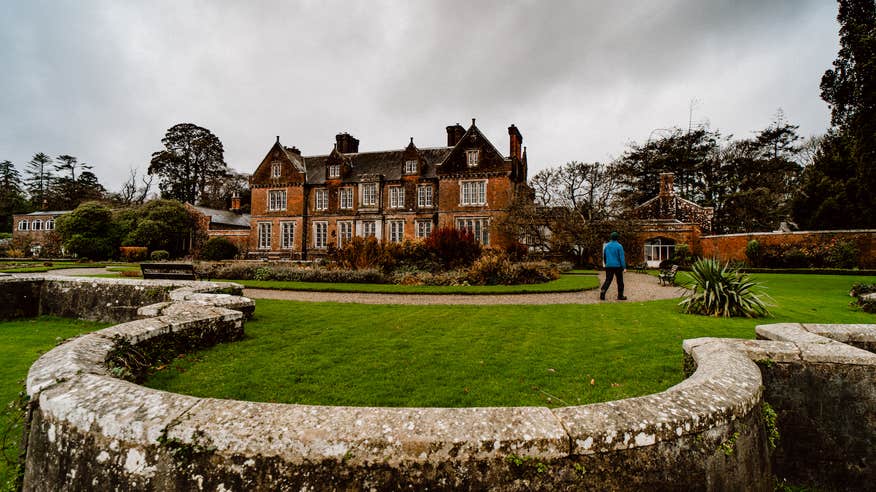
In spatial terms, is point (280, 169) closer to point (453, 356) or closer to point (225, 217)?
point (225, 217)

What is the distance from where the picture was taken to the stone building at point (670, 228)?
98.2 feet

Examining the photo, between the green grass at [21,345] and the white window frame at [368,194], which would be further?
the white window frame at [368,194]

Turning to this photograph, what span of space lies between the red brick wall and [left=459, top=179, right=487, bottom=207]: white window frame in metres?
16.9

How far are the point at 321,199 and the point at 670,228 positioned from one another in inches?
1166

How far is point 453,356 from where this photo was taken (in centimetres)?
552

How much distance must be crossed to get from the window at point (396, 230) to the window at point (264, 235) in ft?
39.6

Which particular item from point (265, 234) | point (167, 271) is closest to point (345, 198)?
point (265, 234)

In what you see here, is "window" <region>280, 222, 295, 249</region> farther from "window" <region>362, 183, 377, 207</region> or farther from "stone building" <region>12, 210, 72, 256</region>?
"stone building" <region>12, 210, 72, 256</region>

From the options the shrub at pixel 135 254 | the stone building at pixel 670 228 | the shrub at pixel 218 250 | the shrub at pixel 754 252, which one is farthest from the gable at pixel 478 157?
the shrub at pixel 135 254

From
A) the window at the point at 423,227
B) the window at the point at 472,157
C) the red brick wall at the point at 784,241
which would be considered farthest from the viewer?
the window at the point at 423,227

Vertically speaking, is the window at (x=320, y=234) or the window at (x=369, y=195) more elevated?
the window at (x=369, y=195)

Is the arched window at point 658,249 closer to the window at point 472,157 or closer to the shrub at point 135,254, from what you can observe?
the window at point 472,157

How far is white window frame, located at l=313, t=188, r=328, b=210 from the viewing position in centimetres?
3769

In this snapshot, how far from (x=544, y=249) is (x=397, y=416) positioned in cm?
2951
